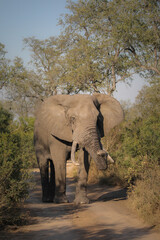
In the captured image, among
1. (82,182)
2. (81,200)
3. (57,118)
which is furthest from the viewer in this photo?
(57,118)

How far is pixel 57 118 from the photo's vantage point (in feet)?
32.6

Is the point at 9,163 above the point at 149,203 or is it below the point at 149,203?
above

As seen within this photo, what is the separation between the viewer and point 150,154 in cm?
1041

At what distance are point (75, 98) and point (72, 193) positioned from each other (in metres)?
4.02

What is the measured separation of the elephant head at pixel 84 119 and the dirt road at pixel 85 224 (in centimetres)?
113

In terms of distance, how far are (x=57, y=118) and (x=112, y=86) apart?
45.8 ft

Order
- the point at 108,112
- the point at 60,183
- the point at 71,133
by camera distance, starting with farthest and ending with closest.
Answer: the point at 108,112 → the point at 60,183 → the point at 71,133

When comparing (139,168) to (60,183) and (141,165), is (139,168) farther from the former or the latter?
(60,183)

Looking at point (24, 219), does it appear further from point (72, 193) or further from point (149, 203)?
point (72, 193)

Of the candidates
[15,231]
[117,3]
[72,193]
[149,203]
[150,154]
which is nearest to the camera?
[15,231]

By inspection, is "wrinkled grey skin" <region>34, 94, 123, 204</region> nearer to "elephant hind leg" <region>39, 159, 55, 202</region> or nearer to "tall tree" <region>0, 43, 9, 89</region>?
"elephant hind leg" <region>39, 159, 55, 202</region>

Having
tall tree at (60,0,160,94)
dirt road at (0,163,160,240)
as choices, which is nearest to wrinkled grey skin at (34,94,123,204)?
dirt road at (0,163,160,240)

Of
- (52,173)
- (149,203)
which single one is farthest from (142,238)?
(52,173)

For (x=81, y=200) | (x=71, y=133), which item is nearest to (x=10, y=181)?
(x=81, y=200)
